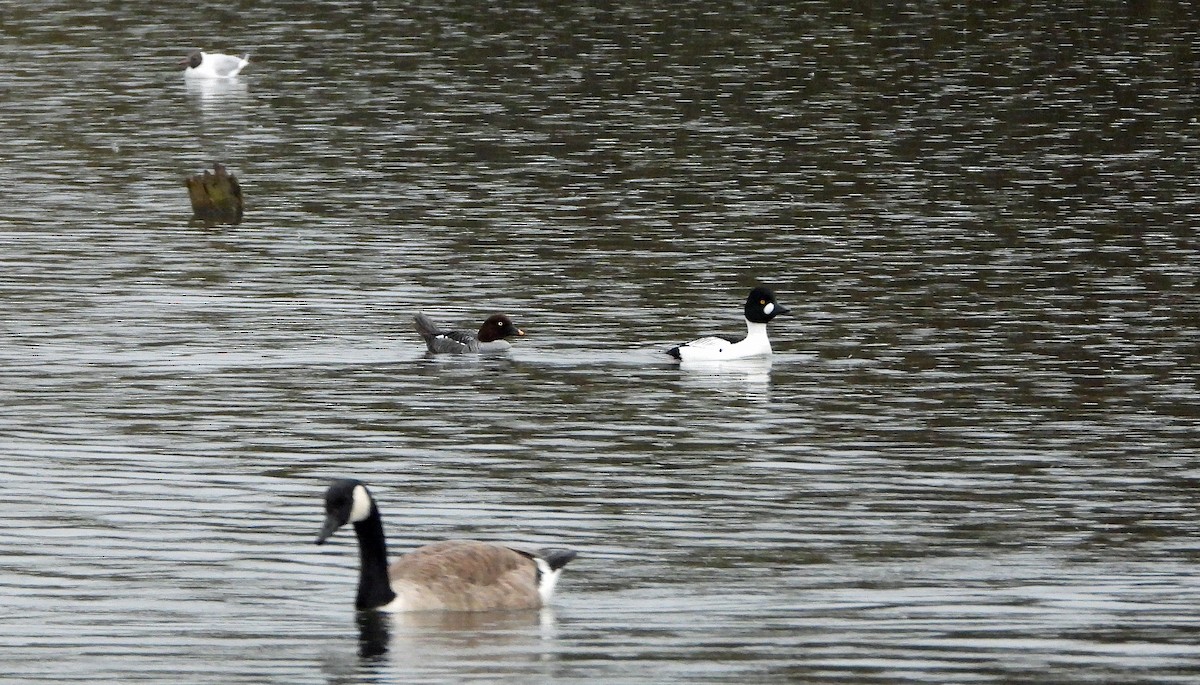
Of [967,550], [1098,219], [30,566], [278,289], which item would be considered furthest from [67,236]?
[967,550]

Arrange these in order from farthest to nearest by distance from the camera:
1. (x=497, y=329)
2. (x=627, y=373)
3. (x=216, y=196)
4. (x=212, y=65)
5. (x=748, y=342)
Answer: (x=212, y=65) → (x=216, y=196) → (x=748, y=342) → (x=497, y=329) → (x=627, y=373)

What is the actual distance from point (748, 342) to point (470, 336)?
11.1 feet

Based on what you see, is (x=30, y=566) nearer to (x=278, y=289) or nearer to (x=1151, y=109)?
(x=278, y=289)

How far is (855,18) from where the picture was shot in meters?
71.9

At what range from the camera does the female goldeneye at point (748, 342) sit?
27.9 m

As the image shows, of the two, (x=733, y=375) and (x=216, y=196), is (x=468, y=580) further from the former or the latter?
(x=216, y=196)

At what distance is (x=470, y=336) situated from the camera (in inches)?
1093

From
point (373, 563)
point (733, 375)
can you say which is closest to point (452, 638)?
point (373, 563)

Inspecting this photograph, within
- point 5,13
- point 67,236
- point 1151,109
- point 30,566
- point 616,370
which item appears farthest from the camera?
point 5,13

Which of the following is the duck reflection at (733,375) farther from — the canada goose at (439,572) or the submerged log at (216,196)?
the submerged log at (216,196)

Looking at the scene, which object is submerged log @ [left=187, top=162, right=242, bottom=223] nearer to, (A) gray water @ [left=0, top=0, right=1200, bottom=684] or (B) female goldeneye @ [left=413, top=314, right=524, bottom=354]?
(A) gray water @ [left=0, top=0, right=1200, bottom=684]

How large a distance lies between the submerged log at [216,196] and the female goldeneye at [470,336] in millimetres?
12415

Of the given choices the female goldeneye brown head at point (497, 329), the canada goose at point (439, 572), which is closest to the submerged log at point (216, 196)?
the female goldeneye brown head at point (497, 329)

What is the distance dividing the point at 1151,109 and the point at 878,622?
37.8m
